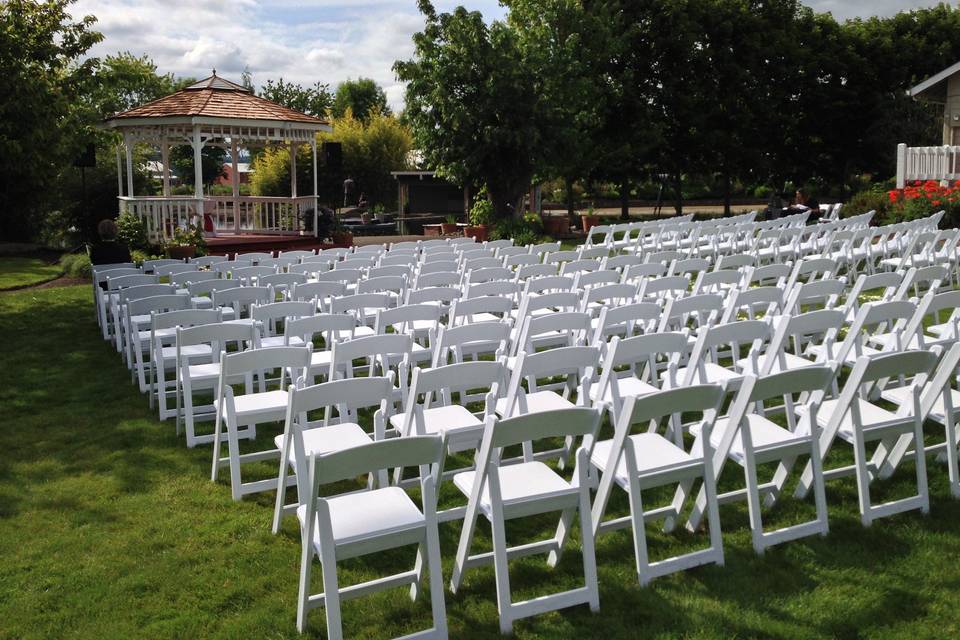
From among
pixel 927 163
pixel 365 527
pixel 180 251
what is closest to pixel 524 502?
pixel 365 527

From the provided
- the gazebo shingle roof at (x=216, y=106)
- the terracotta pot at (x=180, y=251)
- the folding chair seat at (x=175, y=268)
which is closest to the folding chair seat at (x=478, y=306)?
the folding chair seat at (x=175, y=268)

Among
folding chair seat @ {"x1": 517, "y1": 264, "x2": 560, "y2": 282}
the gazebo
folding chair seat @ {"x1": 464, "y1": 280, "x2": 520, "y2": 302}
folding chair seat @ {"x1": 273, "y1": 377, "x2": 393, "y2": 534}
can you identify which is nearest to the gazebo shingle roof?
the gazebo

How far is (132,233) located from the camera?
16641 mm

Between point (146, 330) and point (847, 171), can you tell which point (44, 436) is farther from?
point (847, 171)

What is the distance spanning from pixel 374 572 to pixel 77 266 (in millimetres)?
13971

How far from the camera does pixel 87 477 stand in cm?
538

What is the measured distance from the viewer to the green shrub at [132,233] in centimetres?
1655

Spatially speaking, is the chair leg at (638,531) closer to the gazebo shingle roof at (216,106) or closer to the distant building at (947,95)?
the gazebo shingle roof at (216,106)

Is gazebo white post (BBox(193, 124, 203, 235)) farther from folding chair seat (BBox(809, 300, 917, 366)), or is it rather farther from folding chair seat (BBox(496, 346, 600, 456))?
folding chair seat (BBox(809, 300, 917, 366))

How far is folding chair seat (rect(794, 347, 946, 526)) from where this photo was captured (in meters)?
4.14

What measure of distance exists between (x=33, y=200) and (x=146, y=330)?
18.7 metres

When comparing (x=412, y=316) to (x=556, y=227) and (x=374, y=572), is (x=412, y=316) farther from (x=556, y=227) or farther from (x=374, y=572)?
(x=556, y=227)

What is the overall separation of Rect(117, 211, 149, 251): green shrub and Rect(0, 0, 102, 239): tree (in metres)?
2.67

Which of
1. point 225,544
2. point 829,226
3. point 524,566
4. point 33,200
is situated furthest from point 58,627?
point 33,200
